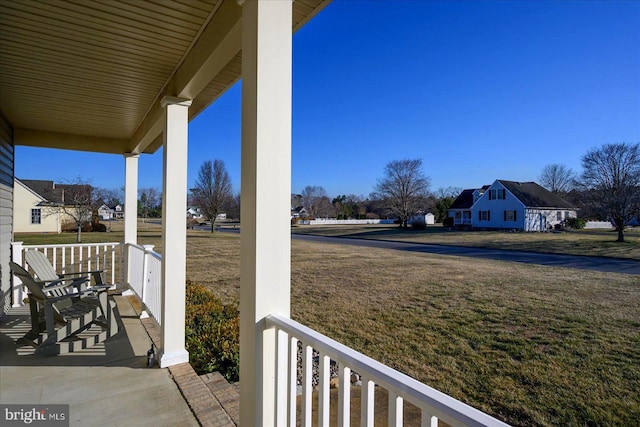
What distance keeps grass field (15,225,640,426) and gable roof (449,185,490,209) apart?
87.2ft

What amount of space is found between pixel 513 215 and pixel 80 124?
3132 centimetres

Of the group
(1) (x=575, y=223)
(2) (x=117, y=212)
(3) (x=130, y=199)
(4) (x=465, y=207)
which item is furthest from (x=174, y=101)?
(2) (x=117, y=212)

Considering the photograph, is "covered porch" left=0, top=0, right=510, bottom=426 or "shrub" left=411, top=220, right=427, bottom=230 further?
"shrub" left=411, top=220, right=427, bottom=230

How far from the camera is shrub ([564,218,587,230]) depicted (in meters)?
28.2

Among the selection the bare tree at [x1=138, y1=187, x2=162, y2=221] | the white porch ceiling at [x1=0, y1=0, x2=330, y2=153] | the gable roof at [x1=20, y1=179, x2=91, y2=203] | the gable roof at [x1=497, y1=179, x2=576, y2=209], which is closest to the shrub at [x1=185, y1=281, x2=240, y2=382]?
the white porch ceiling at [x1=0, y1=0, x2=330, y2=153]

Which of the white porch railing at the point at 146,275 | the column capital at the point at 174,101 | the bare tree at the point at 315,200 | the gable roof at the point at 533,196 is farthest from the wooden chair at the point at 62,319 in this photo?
the bare tree at the point at 315,200

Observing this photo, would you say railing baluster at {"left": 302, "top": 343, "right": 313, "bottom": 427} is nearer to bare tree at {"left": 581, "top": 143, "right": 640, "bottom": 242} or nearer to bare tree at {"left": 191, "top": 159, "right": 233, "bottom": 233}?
bare tree at {"left": 581, "top": 143, "right": 640, "bottom": 242}

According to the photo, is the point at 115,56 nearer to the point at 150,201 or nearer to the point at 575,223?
the point at 575,223

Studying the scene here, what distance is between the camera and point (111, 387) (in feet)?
9.16

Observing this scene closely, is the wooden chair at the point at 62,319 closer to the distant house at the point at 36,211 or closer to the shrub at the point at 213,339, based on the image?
the shrub at the point at 213,339

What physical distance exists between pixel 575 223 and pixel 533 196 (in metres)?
3.87

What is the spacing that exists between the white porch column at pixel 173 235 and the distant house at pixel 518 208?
30.4 meters

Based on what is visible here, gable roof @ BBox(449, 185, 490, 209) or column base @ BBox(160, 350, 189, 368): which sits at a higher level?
gable roof @ BBox(449, 185, 490, 209)

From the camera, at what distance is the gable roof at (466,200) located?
34.2 m
